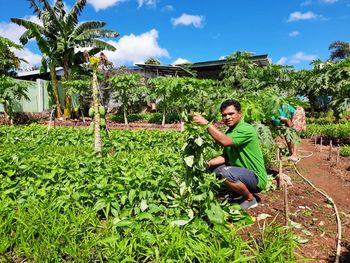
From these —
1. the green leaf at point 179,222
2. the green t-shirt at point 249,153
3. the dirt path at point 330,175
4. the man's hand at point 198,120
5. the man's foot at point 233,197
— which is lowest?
the dirt path at point 330,175

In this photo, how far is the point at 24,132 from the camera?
8.02m

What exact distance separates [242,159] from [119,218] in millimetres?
1560

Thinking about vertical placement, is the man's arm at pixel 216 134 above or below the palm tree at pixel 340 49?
below

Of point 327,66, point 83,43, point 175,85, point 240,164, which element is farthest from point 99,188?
point 83,43

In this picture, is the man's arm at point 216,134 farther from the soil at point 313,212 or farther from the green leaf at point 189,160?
the soil at point 313,212

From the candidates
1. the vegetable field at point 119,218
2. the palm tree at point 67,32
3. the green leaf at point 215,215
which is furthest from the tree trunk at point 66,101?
the green leaf at point 215,215

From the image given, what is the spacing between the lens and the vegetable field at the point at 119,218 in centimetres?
248

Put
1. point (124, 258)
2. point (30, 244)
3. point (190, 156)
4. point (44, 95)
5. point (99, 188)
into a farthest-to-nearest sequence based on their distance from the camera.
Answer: point (44, 95) → point (99, 188) → point (190, 156) → point (30, 244) → point (124, 258)

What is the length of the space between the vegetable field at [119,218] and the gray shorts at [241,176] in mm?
361

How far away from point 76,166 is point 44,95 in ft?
57.2

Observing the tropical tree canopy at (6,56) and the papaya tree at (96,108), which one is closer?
the papaya tree at (96,108)

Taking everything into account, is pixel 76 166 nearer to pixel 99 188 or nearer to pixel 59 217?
pixel 99 188

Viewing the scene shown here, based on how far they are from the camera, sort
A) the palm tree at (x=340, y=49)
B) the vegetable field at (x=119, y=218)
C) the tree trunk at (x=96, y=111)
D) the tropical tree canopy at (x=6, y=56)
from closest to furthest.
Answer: the vegetable field at (x=119, y=218)
the tree trunk at (x=96, y=111)
the tropical tree canopy at (x=6, y=56)
the palm tree at (x=340, y=49)

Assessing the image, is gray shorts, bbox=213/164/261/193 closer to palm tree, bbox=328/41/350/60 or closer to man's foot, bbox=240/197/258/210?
man's foot, bbox=240/197/258/210
